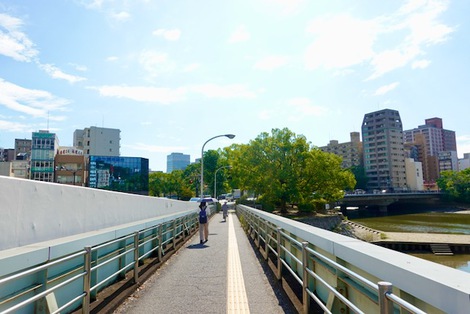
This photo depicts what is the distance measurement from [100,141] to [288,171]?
223 feet

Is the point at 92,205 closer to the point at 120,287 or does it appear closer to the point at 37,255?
the point at 120,287

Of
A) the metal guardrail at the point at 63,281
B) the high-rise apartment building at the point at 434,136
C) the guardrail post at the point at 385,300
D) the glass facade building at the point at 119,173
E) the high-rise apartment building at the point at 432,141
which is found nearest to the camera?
the guardrail post at the point at 385,300

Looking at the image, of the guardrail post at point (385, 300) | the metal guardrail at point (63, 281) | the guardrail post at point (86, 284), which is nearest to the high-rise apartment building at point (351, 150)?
the metal guardrail at point (63, 281)

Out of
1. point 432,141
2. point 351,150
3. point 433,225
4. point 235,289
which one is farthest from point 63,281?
point 432,141

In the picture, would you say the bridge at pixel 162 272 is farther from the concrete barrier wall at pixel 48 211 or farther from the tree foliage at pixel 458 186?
the tree foliage at pixel 458 186

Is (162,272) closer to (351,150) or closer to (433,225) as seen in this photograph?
(433,225)

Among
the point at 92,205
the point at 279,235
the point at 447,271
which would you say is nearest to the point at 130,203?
the point at 92,205

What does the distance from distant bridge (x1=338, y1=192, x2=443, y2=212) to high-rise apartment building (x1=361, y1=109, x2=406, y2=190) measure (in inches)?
629

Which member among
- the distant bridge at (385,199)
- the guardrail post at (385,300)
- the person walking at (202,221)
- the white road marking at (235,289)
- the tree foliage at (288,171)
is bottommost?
the distant bridge at (385,199)

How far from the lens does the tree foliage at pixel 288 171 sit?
4069cm

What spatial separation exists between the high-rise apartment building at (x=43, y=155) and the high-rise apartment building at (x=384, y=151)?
89.7 metres

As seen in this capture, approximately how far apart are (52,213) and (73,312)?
1.39 metres

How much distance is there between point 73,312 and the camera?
4.10 metres

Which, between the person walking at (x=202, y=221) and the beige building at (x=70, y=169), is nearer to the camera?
the person walking at (x=202, y=221)
